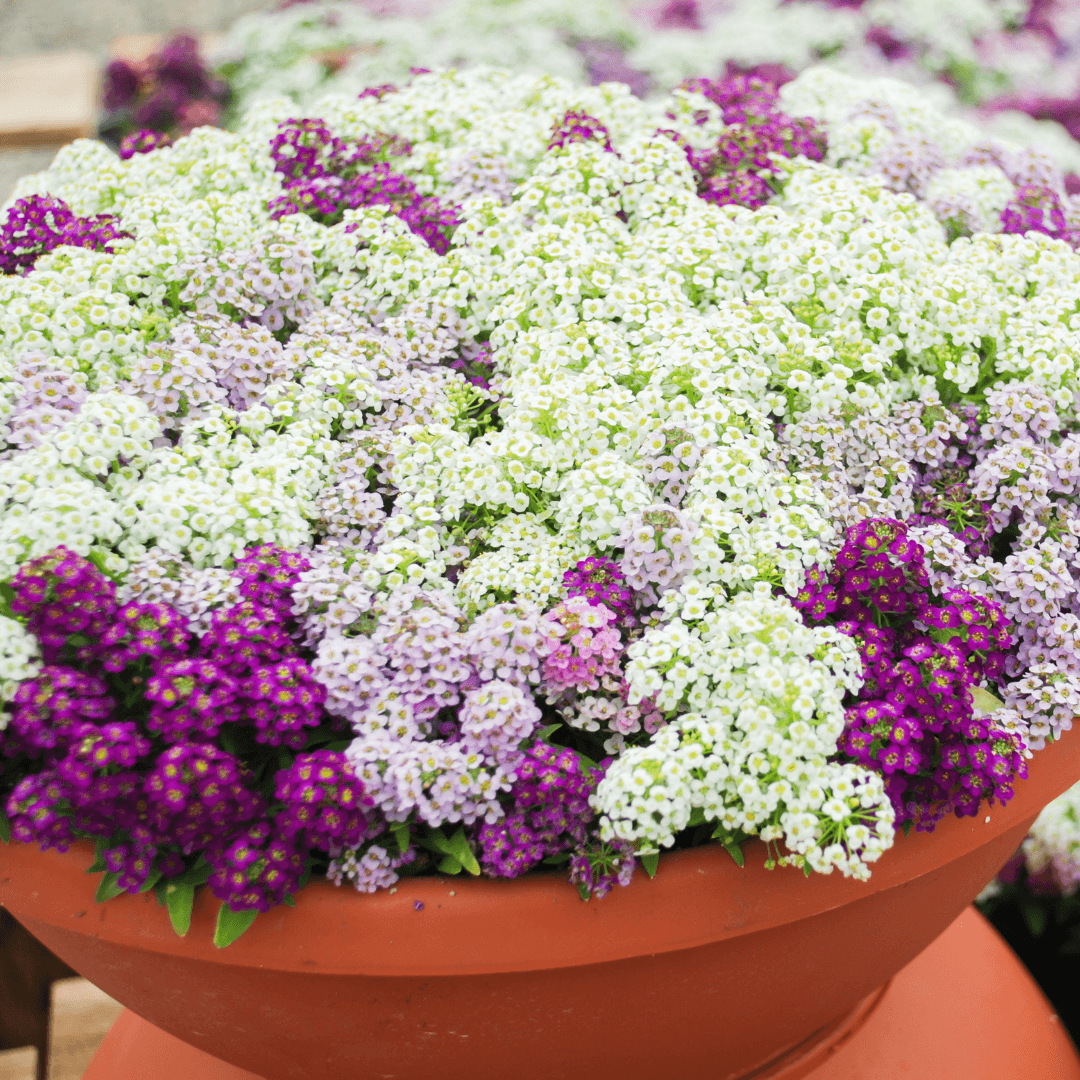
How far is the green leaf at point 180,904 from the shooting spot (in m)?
1.52

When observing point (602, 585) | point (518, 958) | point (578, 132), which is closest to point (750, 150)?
point (578, 132)

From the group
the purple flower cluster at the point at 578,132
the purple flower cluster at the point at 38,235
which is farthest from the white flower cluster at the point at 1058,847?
the purple flower cluster at the point at 38,235

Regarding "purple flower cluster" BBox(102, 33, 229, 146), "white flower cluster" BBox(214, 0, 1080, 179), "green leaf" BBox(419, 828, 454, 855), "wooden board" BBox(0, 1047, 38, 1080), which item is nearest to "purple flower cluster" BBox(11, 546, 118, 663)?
"green leaf" BBox(419, 828, 454, 855)

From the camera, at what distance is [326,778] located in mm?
1522

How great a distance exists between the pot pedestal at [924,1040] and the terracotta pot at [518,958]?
484mm

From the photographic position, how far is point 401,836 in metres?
1.60

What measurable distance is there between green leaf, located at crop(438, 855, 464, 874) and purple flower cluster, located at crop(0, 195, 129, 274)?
1714 millimetres

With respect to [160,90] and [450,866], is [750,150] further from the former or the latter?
[160,90]

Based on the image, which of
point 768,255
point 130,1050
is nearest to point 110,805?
point 130,1050

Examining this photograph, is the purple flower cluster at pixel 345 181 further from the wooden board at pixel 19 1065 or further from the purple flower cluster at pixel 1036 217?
the wooden board at pixel 19 1065

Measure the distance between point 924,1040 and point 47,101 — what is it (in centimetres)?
725

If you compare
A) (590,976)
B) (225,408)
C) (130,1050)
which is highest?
A: (225,408)

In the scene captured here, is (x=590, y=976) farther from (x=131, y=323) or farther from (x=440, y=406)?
(x=131, y=323)

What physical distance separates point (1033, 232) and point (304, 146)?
1.95m
